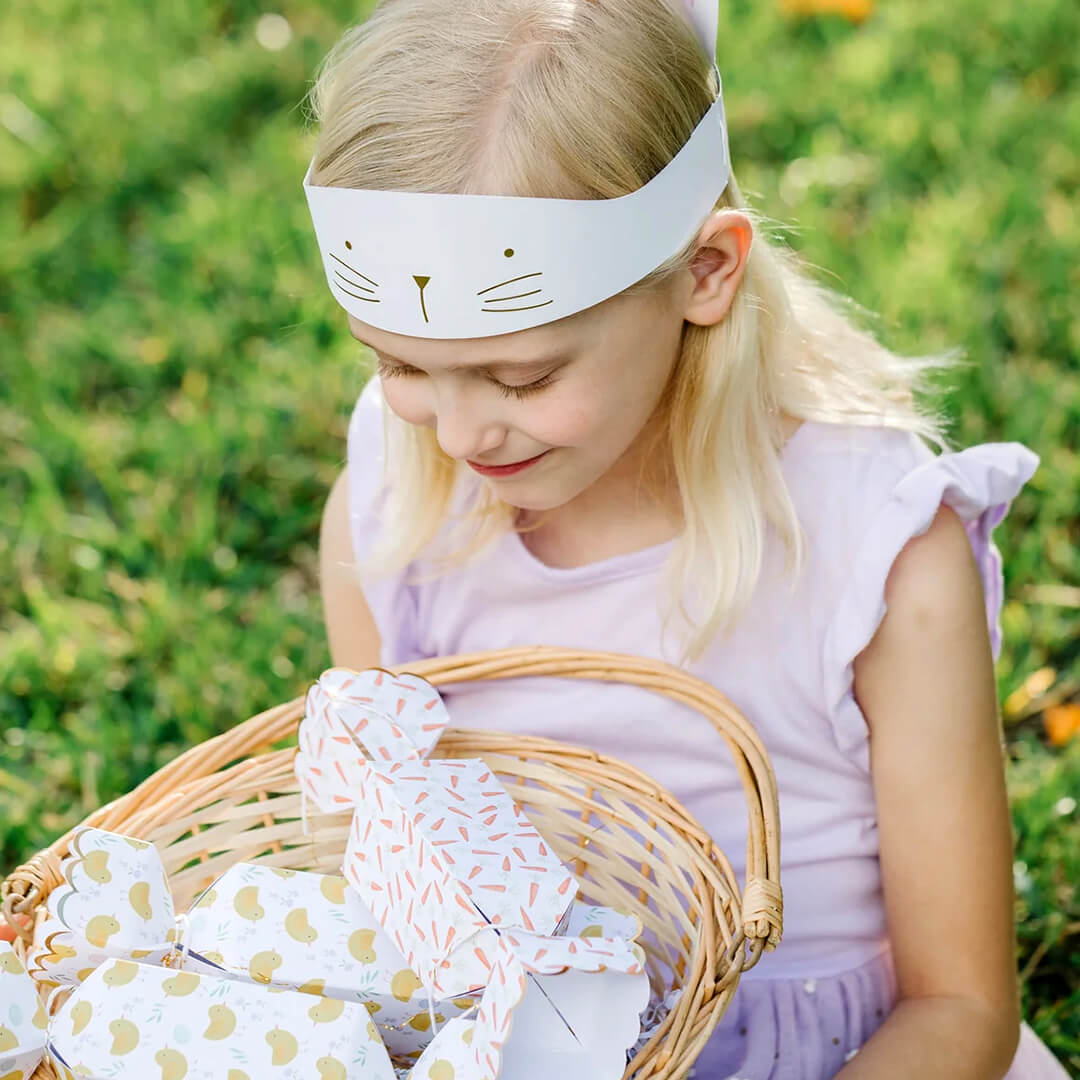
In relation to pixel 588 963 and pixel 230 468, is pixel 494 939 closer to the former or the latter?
pixel 588 963

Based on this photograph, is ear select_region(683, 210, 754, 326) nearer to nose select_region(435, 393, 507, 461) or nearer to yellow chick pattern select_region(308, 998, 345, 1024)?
nose select_region(435, 393, 507, 461)

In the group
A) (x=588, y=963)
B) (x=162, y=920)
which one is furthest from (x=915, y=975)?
(x=162, y=920)

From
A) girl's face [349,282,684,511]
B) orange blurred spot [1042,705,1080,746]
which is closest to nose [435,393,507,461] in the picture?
girl's face [349,282,684,511]

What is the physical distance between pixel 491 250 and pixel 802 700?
0.64m

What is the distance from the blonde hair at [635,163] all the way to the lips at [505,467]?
0.18m

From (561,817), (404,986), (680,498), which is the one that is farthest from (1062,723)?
(404,986)

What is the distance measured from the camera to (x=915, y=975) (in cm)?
155

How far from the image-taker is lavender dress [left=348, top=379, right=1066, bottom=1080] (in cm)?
156

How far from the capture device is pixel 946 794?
151 cm

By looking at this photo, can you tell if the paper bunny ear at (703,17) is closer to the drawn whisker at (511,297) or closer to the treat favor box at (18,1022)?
the drawn whisker at (511,297)

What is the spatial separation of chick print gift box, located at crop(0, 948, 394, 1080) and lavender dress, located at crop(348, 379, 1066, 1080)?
0.50 metres

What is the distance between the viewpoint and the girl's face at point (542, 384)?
52.2 inches

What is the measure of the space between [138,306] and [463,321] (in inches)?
71.4

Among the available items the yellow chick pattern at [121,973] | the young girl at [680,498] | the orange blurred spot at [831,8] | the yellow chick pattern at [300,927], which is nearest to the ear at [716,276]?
the young girl at [680,498]
